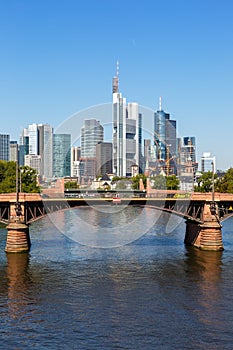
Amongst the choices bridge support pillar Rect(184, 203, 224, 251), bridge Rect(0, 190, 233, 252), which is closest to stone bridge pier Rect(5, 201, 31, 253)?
bridge Rect(0, 190, 233, 252)

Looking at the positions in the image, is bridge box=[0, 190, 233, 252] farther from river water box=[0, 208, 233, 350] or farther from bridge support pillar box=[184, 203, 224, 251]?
river water box=[0, 208, 233, 350]

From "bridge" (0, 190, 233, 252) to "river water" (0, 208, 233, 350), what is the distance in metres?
2.62

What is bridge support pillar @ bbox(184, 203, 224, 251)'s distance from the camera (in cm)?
8200

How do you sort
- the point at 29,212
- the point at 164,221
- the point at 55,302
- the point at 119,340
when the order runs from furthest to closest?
the point at 164,221 < the point at 29,212 < the point at 55,302 < the point at 119,340

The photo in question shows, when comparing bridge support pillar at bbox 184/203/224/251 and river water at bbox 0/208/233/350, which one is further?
bridge support pillar at bbox 184/203/224/251

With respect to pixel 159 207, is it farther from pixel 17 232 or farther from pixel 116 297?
pixel 116 297

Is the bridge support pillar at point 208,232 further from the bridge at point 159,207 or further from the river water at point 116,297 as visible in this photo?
the river water at point 116,297

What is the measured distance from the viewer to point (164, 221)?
137 metres

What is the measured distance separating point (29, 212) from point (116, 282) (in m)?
29.1

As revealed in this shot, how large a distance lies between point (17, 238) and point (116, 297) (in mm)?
29272

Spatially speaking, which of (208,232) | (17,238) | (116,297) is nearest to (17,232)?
(17,238)

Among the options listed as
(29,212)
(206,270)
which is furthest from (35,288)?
(29,212)

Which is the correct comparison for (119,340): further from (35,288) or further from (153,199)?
(153,199)

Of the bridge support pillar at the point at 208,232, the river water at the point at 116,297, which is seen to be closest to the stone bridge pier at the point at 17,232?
the river water at the point at 116,297
